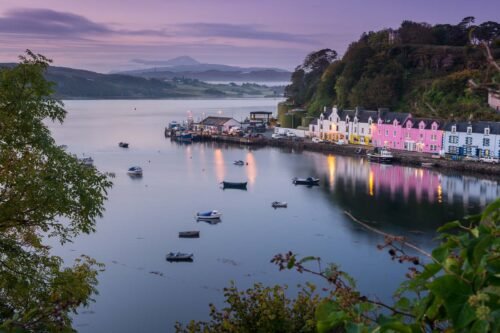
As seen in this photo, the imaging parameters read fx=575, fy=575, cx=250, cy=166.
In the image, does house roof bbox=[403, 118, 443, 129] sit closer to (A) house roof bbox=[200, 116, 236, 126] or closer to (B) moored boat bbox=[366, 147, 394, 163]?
(B) moored boat bbox=[366, 147, 394, 163]

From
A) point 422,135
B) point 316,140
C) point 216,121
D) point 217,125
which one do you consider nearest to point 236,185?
point 422,135

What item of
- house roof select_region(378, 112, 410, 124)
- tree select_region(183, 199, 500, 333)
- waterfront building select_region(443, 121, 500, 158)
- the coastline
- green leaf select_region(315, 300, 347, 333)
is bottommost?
the coastline

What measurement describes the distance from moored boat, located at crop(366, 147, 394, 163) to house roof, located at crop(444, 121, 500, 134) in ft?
6.76

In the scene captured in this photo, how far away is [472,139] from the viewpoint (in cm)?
1864

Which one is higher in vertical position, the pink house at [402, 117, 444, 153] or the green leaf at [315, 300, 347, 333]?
the green leaf at [315, 300, 347, 333]

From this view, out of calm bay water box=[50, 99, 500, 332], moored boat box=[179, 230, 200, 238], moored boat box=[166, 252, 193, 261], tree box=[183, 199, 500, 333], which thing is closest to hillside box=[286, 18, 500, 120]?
calm bay water box=[50, 99, 500, 332]

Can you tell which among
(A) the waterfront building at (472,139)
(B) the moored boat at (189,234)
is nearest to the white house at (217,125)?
(A) the waterfront building at (472,139)

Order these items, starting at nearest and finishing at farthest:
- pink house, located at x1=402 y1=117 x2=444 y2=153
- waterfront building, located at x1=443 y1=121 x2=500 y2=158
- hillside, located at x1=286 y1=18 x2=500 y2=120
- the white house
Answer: waterfront building, located at x1=443 y1=121 x2=500 y2=158, pink house, located at x1=402 y1=117 x2=444 y2=153, hillside, located at x1=286 y1=18 x2=500 y2=120, the white house

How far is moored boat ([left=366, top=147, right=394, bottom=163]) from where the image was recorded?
19.7m

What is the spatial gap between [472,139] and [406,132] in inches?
113

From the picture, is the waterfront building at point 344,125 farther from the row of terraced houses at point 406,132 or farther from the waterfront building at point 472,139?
the waterfront building at point 472,139

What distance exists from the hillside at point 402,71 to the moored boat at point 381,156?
2.24m

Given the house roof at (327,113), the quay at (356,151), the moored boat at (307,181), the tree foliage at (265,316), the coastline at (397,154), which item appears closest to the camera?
the tree foliage at (265,316)

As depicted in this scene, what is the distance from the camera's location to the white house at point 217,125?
95.2 feet
